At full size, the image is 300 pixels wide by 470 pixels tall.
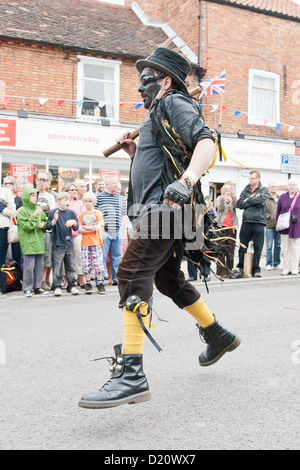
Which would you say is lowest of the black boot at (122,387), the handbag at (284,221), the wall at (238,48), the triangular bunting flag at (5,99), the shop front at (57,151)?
the black boot at (122,387)

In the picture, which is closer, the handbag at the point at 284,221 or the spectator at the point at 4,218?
the spectator at the point at 4,218

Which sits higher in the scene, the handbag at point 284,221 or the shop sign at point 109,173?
the shop sign at point 109,173

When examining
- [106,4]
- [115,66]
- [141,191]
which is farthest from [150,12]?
[141,191]

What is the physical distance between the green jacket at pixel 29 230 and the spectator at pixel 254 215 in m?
3.94

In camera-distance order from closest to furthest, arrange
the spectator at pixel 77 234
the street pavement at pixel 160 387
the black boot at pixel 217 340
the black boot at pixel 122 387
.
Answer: the street pavement at pixel 160 387, the black boot at pixel 122 387, the black boot at pixel 217 340, the spectator at pixel 77 234

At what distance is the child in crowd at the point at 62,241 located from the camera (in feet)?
26.5

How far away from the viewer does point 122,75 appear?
16.1m

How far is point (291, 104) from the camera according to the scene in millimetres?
18812

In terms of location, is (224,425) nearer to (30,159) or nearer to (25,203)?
(25,203)

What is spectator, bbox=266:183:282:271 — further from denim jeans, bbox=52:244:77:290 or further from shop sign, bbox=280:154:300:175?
denim jeans, bbox=52:244:77:290

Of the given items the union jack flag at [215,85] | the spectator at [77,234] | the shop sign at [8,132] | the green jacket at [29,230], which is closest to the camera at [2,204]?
the green jacket at [29,230]

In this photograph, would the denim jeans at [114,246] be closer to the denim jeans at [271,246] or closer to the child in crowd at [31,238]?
the child in crowd at [31,238]

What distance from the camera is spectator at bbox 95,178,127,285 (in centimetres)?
887

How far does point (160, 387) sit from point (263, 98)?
16.8 meters
